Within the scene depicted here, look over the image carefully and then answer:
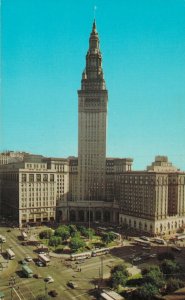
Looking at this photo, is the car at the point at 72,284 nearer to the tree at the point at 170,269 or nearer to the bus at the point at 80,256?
the bus at the point at 80,256

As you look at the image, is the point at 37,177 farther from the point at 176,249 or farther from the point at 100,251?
the point at 176,249

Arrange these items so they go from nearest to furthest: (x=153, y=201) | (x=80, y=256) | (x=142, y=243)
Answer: (x=80, y=256) < (x=142, y=243) < (x=153, y=201)

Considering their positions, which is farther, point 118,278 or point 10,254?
point 10,254

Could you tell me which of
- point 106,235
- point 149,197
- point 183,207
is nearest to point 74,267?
point 106,235

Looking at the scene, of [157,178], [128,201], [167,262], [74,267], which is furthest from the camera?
[128,201]

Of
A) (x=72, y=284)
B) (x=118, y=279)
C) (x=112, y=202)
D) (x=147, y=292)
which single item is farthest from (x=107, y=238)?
(x=112, y=202)

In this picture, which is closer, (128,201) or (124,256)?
(124,256)

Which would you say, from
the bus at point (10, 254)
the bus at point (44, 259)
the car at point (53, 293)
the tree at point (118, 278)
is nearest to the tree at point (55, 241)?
the bus at point (44, 259)

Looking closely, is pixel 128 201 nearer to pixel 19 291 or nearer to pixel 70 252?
pixel 70 252

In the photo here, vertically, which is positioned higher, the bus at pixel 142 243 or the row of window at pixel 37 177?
the row of window at pixel 37 177
